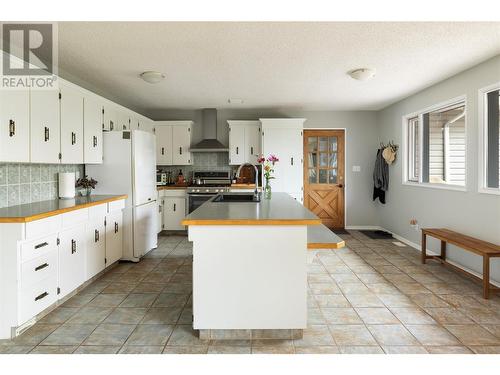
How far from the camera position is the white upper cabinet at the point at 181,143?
239 inches

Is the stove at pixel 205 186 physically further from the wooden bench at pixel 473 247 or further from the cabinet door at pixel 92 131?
the wooden bench at pixel 473 247

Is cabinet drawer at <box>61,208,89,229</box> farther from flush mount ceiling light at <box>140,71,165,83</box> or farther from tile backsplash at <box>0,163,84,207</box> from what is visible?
flush mount ceiling light at <box>140,71,165,83</box>

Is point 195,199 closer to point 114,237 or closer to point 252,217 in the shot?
point 114,237

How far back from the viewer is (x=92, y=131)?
3.79m

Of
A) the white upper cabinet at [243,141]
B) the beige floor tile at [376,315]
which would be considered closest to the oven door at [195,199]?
the white upper cabinet at [243,141]

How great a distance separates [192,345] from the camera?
2.17 m

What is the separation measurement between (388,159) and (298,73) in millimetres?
2712

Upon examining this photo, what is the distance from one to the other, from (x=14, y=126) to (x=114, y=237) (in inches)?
65.9

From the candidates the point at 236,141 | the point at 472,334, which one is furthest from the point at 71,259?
the point at 236,141

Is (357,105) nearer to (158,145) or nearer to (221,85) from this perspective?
(221,85)

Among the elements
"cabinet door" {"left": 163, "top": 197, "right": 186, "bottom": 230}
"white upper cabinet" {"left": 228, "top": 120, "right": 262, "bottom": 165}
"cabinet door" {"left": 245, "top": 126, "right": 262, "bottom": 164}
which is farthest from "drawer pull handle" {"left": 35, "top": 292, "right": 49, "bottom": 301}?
"cabinet door" {"left": 245, "top": 126, "right": 262, "bottom": 164}

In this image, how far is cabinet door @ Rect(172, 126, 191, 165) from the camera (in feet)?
20.0

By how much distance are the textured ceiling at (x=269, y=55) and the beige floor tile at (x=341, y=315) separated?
236 centimetres

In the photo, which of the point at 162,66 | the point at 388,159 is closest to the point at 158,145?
the point at 162,66
